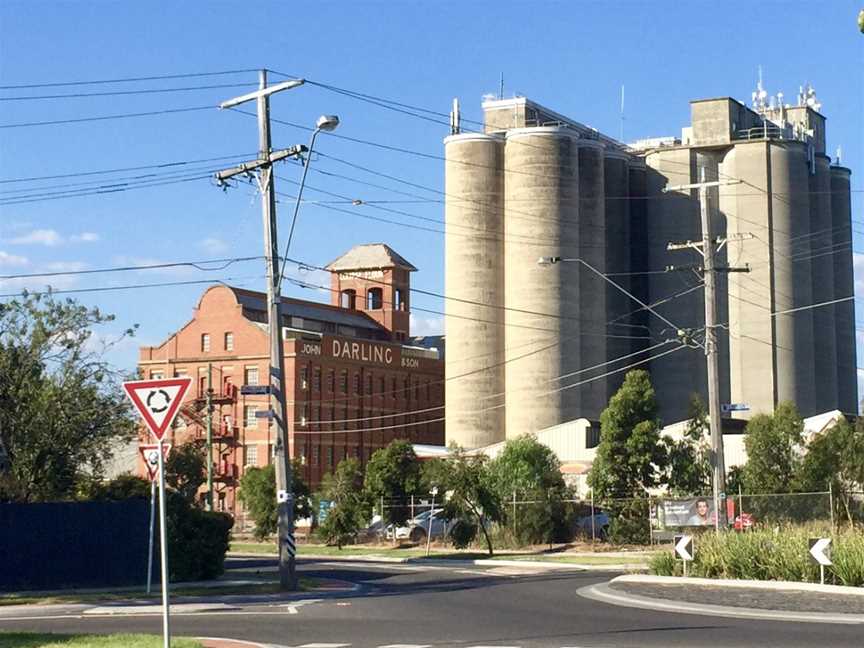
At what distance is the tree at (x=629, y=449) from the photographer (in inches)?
2200

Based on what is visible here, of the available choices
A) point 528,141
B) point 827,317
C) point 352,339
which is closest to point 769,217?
point 827,317

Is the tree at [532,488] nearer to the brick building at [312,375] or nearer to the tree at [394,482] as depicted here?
the tree at [394,482]

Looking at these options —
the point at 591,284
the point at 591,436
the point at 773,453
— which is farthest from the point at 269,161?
the point at 591,284

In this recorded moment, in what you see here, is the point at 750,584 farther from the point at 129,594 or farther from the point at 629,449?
the point at 629,449

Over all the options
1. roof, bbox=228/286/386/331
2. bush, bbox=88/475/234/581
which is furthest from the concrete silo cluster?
bush, bbox=88/475/234/581

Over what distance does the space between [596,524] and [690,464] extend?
613 centimetres

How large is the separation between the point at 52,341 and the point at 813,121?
90822 mm

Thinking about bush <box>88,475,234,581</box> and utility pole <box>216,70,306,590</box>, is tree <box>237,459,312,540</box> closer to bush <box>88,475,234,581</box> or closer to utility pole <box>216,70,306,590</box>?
bush <box>88,475,234,581</box>

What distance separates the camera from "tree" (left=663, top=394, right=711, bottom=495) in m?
55.7

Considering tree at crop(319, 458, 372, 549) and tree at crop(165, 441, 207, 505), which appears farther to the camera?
tree at crop(165, 441, 207, 505)

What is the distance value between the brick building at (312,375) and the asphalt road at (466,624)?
5189 centimetres

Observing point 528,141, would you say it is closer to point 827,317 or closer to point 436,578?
point 827,317

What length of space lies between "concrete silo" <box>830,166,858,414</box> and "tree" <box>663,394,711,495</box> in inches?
2039

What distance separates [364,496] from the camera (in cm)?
6309
